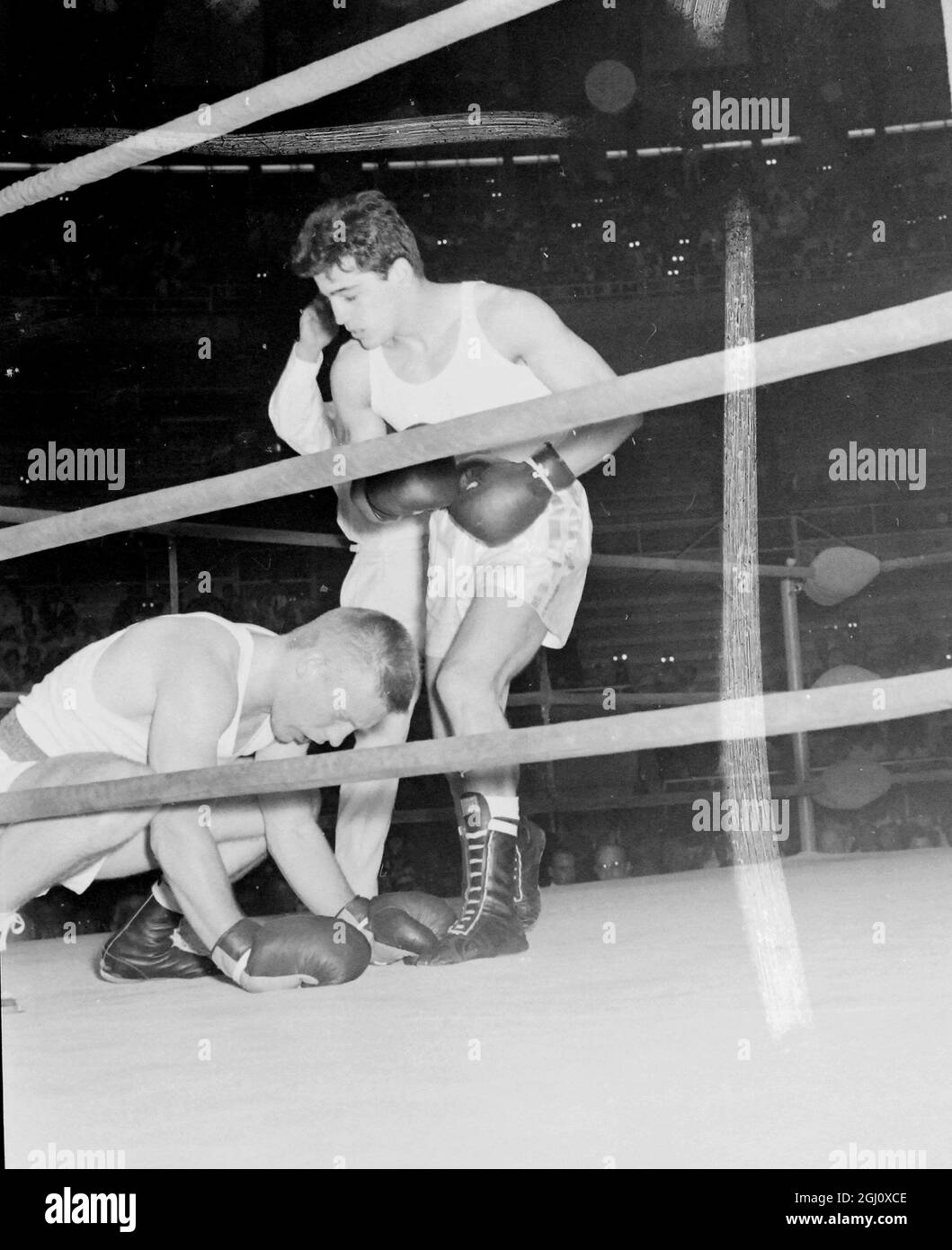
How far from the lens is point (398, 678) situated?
1.16 m

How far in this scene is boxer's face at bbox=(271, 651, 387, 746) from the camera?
3.69 feet

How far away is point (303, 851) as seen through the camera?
123cm

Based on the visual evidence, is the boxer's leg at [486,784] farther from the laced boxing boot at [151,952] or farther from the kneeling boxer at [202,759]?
the laced boxing boot at [151,952]

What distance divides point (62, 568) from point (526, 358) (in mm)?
3565

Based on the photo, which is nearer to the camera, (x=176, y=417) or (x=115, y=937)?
(x=115, y=937)

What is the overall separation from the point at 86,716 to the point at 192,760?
0.56 feet

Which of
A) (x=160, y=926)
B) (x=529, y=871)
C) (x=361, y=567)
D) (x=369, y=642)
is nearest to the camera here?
(x=369, y=642)

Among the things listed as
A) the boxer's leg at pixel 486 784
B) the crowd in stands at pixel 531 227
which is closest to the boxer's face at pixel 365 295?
the boxer's leg at pixel 486 784

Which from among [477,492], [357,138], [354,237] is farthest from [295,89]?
[357,138]

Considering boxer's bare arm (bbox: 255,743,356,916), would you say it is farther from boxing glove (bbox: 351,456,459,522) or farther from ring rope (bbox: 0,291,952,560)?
ring rope (bbox: 0,291,952,560)

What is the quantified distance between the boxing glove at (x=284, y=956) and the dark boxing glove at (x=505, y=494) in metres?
0.37

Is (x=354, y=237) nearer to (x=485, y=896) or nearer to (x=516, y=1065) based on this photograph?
(x=485, y=896)
